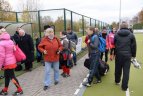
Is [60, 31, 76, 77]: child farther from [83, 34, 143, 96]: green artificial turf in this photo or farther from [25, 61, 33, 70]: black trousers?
[25, 61, 33, 70]: black trousers

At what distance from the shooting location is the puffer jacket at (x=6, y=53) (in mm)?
6887

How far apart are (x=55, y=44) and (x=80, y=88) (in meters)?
1.53

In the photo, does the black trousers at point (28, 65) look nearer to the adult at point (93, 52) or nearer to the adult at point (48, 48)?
Answer: the adult at point (48, 48)

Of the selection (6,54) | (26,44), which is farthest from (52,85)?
(26,44)

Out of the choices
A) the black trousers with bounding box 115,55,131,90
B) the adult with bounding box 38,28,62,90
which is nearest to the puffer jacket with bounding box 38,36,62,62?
the adult with bounding box 38,28,62,90

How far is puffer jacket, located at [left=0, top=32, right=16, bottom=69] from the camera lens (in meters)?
6.89

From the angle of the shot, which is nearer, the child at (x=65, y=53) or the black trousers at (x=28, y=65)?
the child at (x=65, y=53)

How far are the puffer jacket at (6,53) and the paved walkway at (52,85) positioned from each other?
3.60 ft

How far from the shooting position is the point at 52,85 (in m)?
8.56

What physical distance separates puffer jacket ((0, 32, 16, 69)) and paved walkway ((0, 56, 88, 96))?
110cm

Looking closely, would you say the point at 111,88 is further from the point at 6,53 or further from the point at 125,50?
the point at 6,53

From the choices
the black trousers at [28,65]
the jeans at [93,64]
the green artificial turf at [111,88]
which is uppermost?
the jeans at [93,64]

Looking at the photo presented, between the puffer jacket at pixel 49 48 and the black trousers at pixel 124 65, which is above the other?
the puffer jacket at pixel 49 48

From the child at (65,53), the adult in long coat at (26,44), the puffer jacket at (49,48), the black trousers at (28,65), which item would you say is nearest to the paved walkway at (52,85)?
the black trousers at (28,65)
